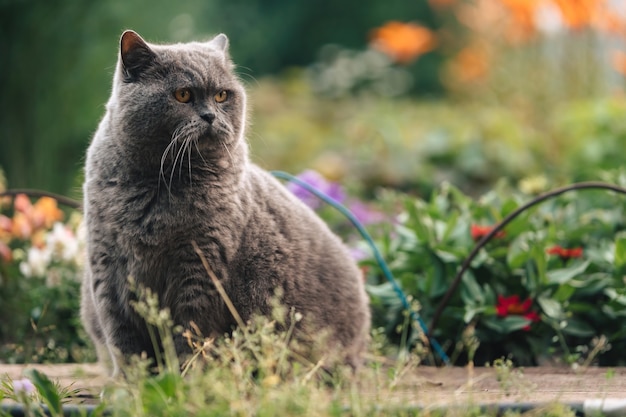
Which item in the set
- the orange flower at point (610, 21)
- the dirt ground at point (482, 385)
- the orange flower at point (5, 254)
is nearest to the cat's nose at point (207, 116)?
the dirt ground at point (482, 385)

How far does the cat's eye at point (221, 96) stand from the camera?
224 cm

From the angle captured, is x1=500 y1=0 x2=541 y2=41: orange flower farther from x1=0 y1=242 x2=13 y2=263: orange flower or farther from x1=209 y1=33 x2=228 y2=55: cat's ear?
x1=0 y1=242 x2=13 y2=263: orange flower

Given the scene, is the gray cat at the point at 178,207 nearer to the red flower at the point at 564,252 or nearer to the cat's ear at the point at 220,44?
the cat's ear at the point at 220,44

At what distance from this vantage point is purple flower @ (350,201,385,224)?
416 centimetres

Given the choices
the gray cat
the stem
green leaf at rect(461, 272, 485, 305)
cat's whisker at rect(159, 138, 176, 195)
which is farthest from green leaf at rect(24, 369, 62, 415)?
green leaf at rect(461, 272, 485, 305)

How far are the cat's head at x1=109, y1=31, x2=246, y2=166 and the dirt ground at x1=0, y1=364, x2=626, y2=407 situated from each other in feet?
2.13

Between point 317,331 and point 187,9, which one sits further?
point 187,9

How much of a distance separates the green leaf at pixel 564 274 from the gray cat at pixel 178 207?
96 cm

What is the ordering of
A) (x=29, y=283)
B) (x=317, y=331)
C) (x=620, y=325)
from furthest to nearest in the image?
1. (x=29, y=283)
2. (x=620, y=325)
3. (x=317, y=331)

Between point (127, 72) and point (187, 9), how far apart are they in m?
4.28

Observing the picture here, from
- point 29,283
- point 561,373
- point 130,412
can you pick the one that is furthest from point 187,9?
point 130,412

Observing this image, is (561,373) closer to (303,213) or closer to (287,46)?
(303,213)

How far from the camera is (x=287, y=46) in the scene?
11.6 metres

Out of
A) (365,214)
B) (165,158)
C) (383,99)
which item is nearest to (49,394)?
(165,158)
